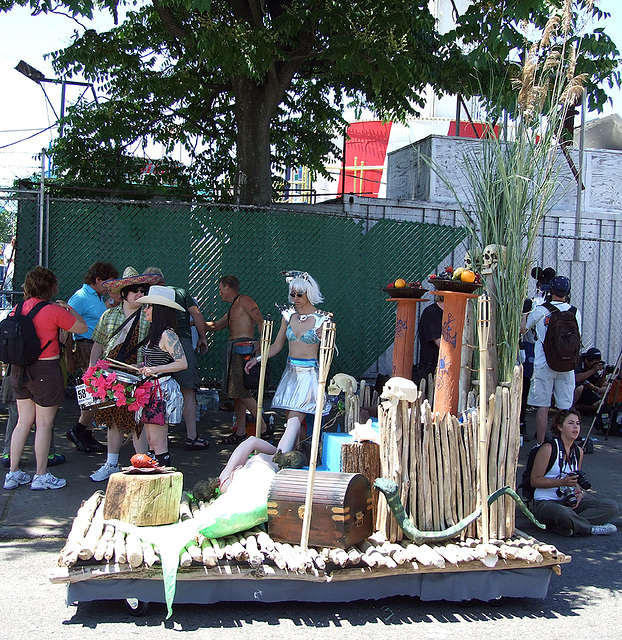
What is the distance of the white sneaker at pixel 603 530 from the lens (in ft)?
18.1

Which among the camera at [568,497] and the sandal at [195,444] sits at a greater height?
the camera at [568,497]

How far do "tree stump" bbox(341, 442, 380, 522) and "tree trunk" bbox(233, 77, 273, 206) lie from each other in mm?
5207

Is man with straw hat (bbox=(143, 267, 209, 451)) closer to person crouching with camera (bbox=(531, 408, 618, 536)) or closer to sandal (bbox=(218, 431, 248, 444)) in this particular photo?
sandal (bbox=(218, 431, 248, 444))

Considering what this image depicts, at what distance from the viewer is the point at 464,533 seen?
4387mm

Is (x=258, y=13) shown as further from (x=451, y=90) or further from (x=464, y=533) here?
(x=464, y=533)

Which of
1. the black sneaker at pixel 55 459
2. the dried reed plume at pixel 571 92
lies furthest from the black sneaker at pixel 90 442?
the dried reed plume at pixel 571 92

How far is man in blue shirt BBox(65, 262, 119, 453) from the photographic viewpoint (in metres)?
6.95

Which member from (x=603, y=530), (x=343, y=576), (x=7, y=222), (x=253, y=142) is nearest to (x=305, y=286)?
(x=343, y=576)

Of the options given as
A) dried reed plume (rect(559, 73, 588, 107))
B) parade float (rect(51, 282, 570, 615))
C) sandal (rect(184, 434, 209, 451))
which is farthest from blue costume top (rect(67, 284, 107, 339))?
dried reed plume (rect(559, 73, 588, 107))

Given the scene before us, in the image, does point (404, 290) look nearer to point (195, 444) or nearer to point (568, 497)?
point (568, 497)

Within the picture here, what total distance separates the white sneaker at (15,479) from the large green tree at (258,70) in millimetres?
3977

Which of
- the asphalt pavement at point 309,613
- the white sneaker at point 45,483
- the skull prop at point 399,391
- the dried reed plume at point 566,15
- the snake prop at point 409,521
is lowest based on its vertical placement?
the asphalt pavement at point 309,613

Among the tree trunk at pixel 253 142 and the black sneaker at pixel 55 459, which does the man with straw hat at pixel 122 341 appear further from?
the tree trunk at pixel 253 142

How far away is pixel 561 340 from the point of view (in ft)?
23.4
